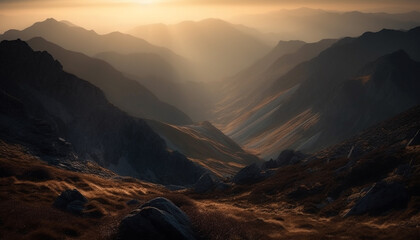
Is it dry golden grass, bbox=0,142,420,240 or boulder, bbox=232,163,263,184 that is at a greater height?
Answer: dry golden grass, bbox=0,142,420,240

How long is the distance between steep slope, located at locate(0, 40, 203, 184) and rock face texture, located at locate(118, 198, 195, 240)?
5888 cm

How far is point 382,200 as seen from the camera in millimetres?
43438

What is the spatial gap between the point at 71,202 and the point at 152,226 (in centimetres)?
1760

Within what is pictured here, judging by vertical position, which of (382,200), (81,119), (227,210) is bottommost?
(227,210)

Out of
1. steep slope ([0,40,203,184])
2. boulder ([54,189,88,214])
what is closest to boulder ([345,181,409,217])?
boulder ([54,189,88,214])

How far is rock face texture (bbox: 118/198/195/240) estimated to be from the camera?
29.1m

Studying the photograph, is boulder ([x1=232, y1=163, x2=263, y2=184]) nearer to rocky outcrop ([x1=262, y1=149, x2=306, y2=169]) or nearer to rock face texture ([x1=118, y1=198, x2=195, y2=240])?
rocky outcrop ([x1=262, y1=149, x2=306, y2=169])

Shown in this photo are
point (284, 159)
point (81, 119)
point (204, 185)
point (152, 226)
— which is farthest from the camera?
point (81, 119)

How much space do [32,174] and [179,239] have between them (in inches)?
1285

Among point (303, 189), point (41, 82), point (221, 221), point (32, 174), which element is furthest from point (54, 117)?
point (221, 221)

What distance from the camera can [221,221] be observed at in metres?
36.9

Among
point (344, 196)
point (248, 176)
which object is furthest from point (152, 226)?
point (248, 176)

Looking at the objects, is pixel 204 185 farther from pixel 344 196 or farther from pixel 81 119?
pixel 81 119

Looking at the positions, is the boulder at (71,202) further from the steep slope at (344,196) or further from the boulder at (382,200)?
the boulder at (382,200)
